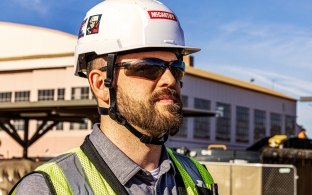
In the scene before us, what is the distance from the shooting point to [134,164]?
2.26 m

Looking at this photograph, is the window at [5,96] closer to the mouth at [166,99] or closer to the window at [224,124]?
the window at [224,124]

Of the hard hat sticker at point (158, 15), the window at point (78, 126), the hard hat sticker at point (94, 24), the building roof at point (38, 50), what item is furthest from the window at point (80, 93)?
the hard hat sticker at point (158, 15)

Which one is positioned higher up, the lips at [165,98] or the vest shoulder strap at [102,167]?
the lips at [165,98]

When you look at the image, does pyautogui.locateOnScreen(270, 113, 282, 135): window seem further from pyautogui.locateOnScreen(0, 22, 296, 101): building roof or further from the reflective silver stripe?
the reflective silver stripe

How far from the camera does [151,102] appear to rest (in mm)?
2271

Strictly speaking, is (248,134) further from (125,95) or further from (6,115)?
(125,95)

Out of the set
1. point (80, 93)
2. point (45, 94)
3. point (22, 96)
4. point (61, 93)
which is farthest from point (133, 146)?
point (22, 96)

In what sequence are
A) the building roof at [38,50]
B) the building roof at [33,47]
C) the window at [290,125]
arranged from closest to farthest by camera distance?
the building roof at [33,47] → the building roof at [38,50] → the window at [290,125]

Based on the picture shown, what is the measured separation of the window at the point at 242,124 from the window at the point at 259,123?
6.33 feet

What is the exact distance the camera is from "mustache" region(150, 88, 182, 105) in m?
2.27

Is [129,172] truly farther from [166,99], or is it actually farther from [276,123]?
[276,123]

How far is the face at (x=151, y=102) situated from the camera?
2.27 meters

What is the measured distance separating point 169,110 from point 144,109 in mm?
91

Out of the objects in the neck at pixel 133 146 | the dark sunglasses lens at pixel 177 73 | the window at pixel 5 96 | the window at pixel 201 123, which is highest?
the dark sunglasses lens at pixel 177 73
